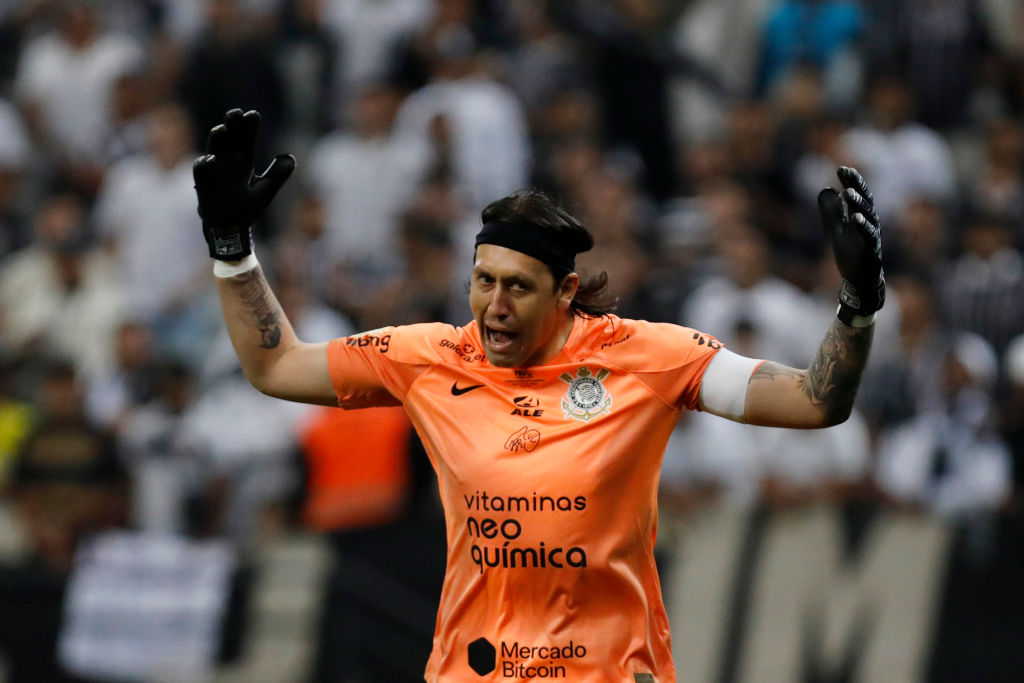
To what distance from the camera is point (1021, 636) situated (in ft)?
30.7

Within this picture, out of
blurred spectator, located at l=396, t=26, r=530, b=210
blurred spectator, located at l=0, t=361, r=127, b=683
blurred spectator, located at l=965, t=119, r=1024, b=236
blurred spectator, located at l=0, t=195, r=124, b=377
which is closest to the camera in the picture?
blurred spectator, located at l=0, t=361, r=127, b=683

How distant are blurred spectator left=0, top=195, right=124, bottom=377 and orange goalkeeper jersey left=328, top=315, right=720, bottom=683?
7.24 m

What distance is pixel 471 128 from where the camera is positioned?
40.7 feet

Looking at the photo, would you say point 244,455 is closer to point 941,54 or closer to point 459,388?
point 459,388

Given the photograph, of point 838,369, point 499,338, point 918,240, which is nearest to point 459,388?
point 499,338

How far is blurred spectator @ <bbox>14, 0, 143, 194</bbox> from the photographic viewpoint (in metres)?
14.0

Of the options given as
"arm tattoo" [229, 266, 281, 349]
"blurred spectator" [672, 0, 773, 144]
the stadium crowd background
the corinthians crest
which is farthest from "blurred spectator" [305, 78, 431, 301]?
the corinthians crest

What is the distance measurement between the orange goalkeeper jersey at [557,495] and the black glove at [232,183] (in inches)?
28.1

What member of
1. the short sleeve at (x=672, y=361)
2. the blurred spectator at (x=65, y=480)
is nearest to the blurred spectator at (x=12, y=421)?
the blurred spectator at (x=65, y=480)

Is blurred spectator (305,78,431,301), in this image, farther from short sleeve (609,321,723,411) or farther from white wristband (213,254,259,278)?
short sleeve (609,321,723,411)

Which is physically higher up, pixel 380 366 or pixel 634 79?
pixel 634 79

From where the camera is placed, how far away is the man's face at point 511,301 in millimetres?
5000

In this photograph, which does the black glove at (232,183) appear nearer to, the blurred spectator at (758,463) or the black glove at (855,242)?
the black glove at (855,242)

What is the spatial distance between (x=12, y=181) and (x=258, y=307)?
344 inches
